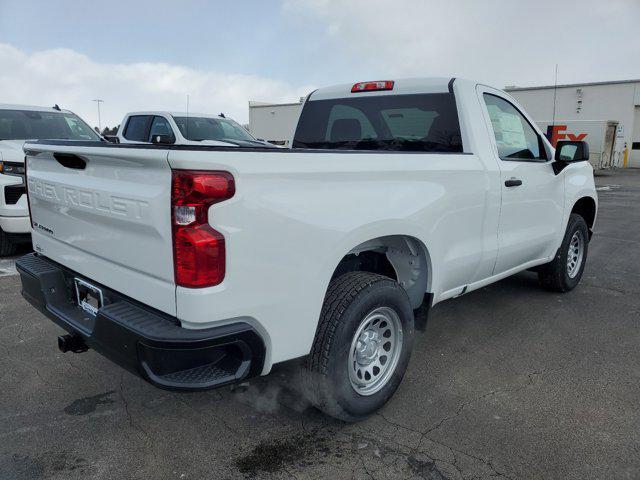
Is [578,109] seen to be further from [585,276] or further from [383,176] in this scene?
[383,176]

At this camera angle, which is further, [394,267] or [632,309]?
[632,309]

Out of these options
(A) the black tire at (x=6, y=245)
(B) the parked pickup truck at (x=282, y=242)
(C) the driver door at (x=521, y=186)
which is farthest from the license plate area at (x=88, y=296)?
(A) the black tire at (x=6, y=245)

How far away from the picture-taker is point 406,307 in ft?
9.57

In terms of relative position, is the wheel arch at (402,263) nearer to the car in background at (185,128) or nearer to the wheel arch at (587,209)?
the wheel arch at (587,209)

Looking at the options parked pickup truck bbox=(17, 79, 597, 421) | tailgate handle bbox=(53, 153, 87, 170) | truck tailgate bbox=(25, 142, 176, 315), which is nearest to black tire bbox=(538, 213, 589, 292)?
parked pickup truck bbox=(17, 79, 597, 421)

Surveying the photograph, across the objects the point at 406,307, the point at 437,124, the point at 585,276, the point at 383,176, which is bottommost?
the point at 585,276

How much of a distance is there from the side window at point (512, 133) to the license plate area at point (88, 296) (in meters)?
2.76

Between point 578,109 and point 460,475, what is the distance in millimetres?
29335

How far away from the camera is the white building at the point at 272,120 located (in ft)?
107

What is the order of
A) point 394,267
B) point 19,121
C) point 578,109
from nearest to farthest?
point 394,267 → point 19,121 → point 578,109

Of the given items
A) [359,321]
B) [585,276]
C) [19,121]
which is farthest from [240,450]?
[19,121]

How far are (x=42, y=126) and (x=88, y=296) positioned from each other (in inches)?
223

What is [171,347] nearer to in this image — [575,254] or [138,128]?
[575,254]

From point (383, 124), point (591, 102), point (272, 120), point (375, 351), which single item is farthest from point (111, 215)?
point (272, 120)
